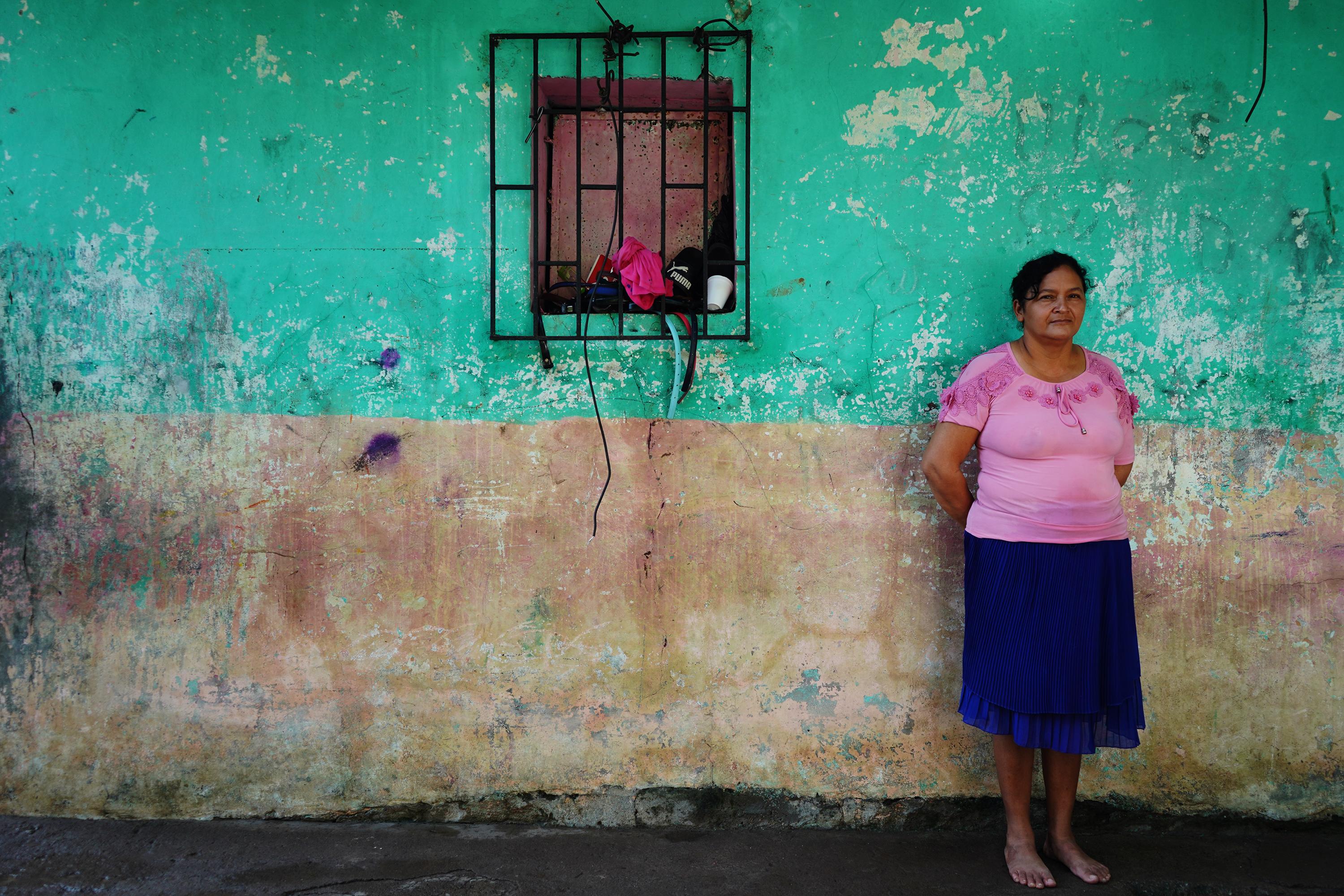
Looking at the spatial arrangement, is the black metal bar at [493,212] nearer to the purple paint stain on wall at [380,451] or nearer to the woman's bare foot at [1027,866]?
the purple paint stain on wall at [380,451]

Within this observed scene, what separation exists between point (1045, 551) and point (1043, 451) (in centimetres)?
27

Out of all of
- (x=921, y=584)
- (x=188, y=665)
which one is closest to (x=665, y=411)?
(x=921, y=584)

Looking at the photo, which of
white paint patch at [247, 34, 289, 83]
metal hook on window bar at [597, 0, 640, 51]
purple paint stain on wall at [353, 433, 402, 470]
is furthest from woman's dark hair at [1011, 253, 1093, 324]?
white paint patch at [247, 34, 289, 83]

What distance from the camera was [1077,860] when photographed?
91.4 inches

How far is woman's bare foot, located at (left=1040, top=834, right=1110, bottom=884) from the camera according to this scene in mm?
2287

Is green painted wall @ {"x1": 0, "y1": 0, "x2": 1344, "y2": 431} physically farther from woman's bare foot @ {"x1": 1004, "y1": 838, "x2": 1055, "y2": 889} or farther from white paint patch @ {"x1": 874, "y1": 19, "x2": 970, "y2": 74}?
woman's bare foot @ {"x1": 1004, "y1": 838, "x2": 1055, "y2": 889}

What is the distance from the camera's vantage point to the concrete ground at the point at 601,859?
7.55 ft

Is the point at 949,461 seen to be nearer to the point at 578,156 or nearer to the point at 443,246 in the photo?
the point at 578,156

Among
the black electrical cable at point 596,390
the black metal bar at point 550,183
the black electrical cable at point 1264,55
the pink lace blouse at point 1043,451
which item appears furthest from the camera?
the black metal bar at point 550,183

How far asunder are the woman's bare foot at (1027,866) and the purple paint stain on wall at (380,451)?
220 centimetres

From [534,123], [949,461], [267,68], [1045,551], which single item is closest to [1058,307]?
[949,461]

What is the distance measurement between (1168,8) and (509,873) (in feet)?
10.7

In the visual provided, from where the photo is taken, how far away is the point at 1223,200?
8.21ft

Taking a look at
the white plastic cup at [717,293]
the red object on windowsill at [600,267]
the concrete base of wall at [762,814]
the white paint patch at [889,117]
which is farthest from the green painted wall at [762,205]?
the concrete base of wall at [762,814]
